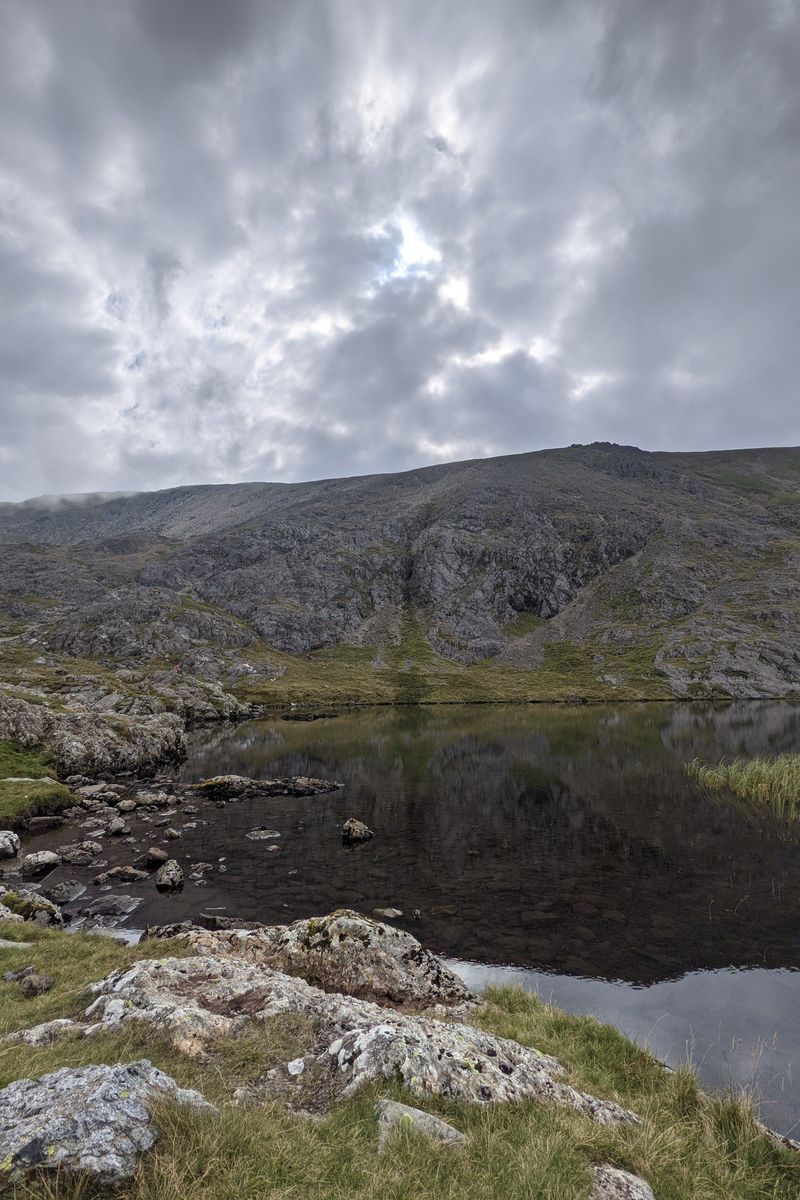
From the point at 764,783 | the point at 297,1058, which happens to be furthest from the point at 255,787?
the point at 297,1058

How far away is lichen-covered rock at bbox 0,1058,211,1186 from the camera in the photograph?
604 centimetres

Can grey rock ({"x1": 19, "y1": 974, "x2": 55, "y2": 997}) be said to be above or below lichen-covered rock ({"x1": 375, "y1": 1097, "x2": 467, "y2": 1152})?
below

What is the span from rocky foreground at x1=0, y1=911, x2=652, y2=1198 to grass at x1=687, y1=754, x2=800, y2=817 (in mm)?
39534

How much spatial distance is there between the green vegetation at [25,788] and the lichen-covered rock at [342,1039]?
37.6 meters

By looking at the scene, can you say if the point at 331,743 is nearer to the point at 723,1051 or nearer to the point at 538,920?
the point at 538,920

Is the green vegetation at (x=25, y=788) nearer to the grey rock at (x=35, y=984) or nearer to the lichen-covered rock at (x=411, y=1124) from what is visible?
the grey rock at (x=35, y=984)

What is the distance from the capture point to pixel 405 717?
129 metres

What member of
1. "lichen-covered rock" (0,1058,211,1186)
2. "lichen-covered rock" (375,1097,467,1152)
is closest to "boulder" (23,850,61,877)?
"lichen-covered rock" (0,1058,211,1186)

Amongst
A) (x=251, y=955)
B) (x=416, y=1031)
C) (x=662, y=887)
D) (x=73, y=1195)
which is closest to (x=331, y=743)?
(x=662, y=887)

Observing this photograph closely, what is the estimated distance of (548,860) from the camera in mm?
34812

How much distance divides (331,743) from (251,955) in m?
70.8

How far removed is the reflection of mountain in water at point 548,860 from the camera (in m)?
24.3

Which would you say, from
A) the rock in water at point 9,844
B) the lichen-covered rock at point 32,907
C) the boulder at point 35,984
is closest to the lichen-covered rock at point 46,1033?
the boulder at point 35,984

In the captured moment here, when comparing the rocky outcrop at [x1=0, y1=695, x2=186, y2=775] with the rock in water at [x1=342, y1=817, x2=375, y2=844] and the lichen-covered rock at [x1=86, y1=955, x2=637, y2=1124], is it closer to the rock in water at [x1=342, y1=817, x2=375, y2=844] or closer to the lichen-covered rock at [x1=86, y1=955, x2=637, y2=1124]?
the rock in water at [x1=342, y1=817, x2=375, y2=844]
